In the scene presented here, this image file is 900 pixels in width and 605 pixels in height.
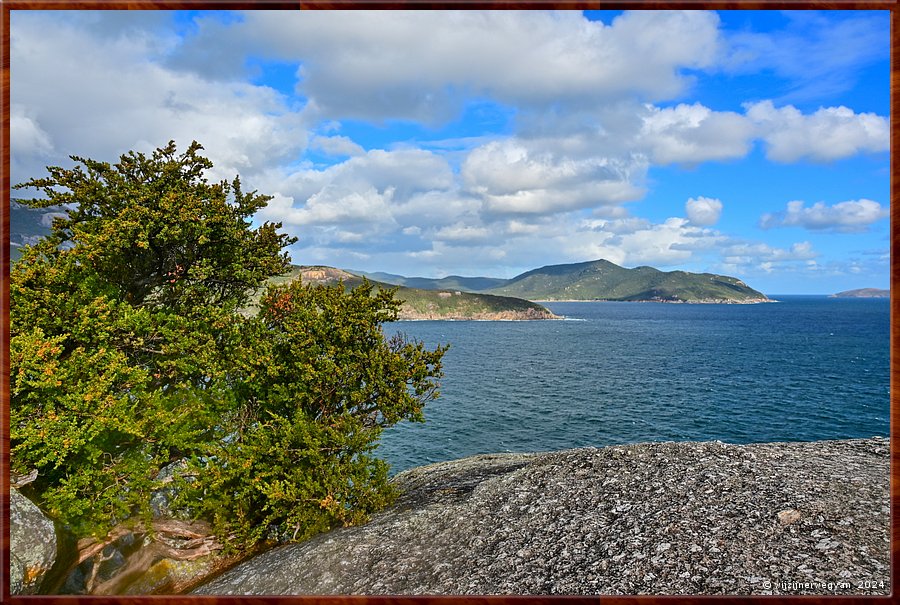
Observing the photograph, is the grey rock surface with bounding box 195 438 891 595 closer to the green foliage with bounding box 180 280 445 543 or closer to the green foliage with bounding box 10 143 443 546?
the green foliage with bounding box 180 280 445 543

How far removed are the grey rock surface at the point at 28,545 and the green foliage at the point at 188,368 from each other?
27.8 inches

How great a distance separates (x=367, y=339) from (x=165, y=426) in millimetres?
7750

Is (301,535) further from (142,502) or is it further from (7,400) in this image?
(7,400)

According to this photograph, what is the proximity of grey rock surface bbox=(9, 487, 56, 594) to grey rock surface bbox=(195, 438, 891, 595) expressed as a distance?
15.4 ft

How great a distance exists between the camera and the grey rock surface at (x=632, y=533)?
1007 centimetres

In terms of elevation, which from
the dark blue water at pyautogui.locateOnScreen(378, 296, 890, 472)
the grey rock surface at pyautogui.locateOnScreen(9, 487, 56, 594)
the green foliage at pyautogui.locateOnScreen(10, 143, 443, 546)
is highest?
the green foliage at pyautogui.locateOnScreen(10, 143, 443, 546)

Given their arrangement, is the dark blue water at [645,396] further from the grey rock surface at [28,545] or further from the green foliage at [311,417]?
the grey rock surface at [28,545]

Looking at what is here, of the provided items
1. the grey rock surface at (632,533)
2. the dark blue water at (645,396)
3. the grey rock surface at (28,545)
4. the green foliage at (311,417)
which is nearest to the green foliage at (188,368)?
the green foliage at (311,417)

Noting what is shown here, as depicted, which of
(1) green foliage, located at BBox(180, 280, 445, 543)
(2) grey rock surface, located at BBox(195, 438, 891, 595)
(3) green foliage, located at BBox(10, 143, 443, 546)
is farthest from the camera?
(1) green foliage, located at BBox(180, 280, 445, 543)

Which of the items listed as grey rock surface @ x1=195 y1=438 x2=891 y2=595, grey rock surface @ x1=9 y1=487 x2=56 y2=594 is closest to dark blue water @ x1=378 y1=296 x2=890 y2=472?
grey rock surface @ x1=195 y1=438 x2=891 y2=595

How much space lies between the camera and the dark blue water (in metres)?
55.5

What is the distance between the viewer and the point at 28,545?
14.0 meters

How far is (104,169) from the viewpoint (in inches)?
741

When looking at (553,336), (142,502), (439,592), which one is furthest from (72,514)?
(553,336)
